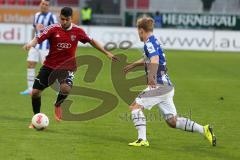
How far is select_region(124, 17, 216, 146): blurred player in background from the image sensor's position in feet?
34.4

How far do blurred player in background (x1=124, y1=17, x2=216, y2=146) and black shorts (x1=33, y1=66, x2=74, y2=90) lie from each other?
220 centimetres

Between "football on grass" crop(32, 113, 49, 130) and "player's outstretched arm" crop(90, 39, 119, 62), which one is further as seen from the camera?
"player's outstretched arm" crop(90, 39, 119, 62)

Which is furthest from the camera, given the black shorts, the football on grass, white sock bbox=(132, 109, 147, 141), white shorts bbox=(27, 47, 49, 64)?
white shorts bbox=(27, 47, 49, 64)

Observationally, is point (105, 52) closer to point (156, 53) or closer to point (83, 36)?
point (83, 36)

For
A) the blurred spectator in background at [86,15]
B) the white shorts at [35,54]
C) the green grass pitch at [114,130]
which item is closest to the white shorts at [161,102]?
the green grass pitch at [114,130]

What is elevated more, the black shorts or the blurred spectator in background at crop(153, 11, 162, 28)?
the black shorts

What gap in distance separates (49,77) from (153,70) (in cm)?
286

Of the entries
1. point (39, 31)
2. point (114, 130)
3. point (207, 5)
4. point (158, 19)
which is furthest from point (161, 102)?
point (207, 5)

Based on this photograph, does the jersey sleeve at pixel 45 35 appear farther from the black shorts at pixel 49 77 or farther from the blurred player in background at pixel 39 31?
the blurred player in background at pixel 39 31

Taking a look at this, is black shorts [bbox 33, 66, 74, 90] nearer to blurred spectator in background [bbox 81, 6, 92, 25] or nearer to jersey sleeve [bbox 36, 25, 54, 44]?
jersey sleeve [bbox 36, 25, 54, 44]

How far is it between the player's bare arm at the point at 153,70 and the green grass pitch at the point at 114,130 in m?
0.99

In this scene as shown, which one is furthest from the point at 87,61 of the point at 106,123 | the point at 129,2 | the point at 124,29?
the point at 129,2

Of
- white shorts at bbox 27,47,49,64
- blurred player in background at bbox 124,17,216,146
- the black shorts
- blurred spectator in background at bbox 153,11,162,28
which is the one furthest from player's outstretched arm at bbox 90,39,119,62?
blurred spectator in background at bbox 153,11,162,28

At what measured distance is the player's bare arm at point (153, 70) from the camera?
410 inches
